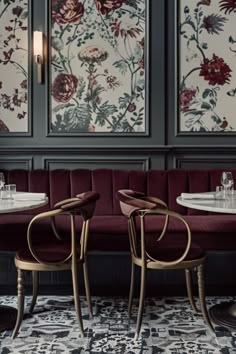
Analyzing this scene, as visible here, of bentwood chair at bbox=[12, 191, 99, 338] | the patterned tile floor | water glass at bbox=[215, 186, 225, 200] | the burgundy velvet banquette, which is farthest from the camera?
the burgundy velvet banquette

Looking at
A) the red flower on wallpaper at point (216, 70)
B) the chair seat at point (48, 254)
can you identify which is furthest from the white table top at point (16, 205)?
the red flower on wallpaper at point (216, 70)

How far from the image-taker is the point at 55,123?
458cm

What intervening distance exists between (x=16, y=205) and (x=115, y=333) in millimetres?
1006

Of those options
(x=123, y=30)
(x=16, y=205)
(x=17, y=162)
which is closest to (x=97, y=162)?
(x=17, y=162)

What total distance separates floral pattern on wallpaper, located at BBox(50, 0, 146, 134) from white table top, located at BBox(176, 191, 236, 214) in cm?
151

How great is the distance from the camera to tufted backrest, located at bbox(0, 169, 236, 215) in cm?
432

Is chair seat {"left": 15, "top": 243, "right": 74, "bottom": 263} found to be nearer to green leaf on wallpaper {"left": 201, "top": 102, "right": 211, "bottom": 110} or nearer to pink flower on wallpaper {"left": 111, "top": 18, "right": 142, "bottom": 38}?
green leaf on wallpaper {"left": 201, "top": 102, "right": 211, "bottom": 110}

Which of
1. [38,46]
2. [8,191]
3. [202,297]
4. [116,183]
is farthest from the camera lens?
[38,46]

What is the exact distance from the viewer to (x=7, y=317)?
10.3ft

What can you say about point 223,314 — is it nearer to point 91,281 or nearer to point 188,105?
point 91,281

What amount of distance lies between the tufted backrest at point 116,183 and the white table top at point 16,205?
1069 mm

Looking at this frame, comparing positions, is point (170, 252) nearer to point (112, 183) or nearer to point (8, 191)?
point (8, 191)

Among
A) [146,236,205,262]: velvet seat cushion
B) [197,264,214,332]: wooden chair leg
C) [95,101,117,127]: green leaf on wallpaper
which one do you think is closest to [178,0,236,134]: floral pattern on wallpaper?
[95,101,117,127]: green leaf on wallpaper

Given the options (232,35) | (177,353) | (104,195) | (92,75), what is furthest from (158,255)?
(232,35)
